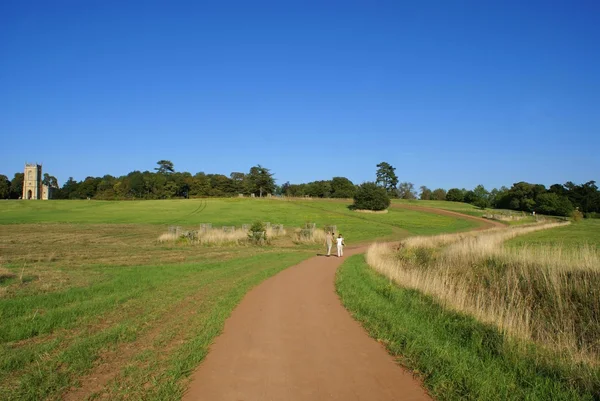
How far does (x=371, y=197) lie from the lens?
76812mm

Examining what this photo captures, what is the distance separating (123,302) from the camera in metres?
10.7

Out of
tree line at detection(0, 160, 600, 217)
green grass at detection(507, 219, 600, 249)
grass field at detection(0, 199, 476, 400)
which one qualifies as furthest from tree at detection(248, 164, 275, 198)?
grass field at detection(0, 199, 476, 400)

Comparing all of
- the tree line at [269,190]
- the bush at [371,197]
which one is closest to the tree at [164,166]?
the tree line at [269,190]

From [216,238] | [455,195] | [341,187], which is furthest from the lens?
[455,195]

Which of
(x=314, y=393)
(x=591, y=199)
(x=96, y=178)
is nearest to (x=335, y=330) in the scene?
(x=314, y=393)

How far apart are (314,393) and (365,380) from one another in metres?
0.87

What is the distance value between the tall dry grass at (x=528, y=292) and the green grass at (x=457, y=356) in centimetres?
92

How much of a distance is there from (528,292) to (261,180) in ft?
384

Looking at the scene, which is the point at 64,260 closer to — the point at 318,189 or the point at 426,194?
the point at 318,189

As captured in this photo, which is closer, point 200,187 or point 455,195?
point 200,187

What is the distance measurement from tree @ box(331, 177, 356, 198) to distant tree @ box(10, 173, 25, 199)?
337 ft

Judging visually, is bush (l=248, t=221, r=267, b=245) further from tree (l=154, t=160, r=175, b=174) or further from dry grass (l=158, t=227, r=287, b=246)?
tree (l=154, t=160, r=175, b=174)

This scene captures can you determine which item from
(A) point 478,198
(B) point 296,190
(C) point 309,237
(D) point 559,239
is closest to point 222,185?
(B) point 296,190

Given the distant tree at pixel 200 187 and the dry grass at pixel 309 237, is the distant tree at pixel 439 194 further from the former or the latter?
the dry grass at pixel 309 237
